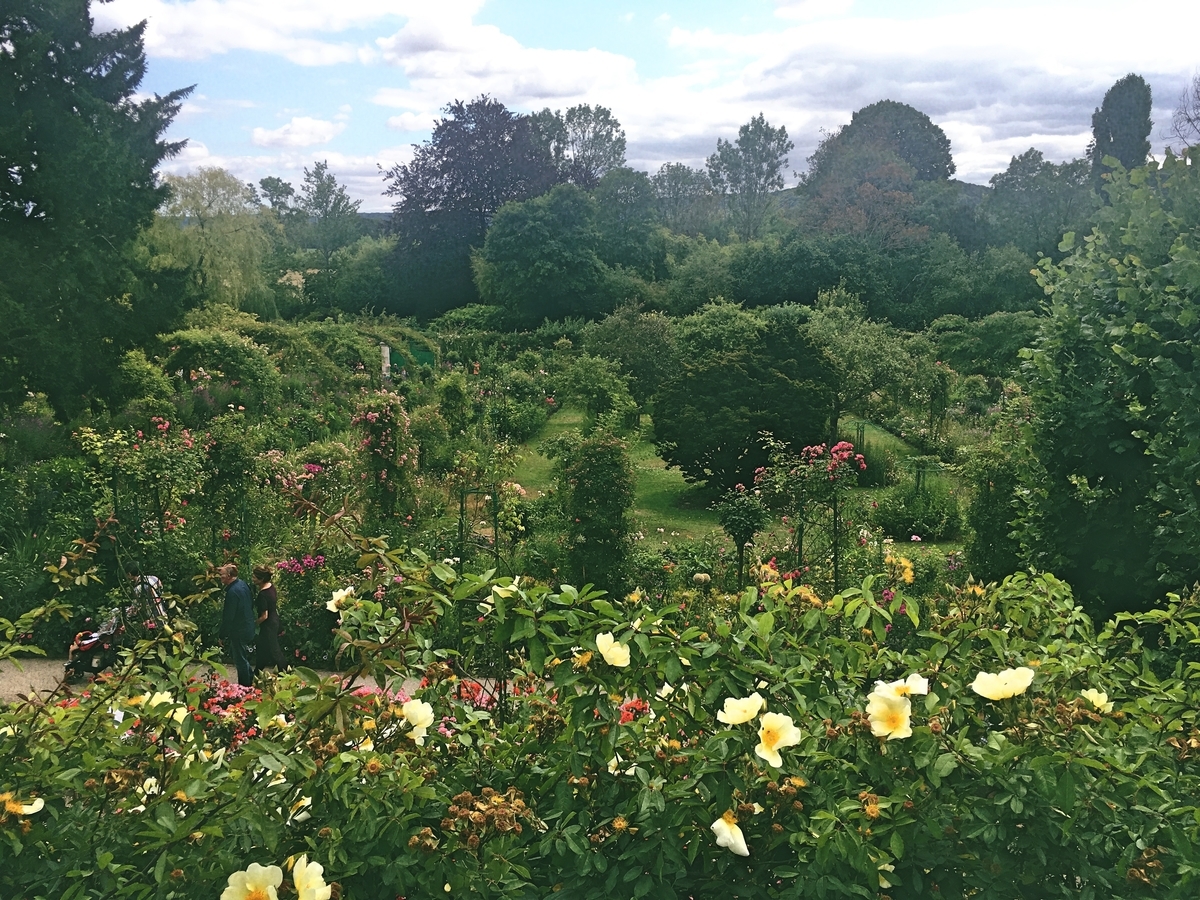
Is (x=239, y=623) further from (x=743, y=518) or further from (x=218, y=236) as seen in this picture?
(x=218, y=236)

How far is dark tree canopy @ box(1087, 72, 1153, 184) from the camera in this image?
40562 millimetres

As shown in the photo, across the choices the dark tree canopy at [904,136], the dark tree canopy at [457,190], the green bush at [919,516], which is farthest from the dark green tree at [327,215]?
the green bush at [919,516]

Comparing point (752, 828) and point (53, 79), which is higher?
point (53, 79)

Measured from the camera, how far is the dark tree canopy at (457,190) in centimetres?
3853

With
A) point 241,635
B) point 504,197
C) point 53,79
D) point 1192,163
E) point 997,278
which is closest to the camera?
point 1192,163

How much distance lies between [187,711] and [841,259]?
31712 millimetres

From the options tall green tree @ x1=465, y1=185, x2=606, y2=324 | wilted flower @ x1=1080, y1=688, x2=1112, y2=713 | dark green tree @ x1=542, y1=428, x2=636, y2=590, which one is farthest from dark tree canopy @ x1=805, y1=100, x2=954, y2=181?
wilted flower @ x1=1080, y1=688, x2=1112, y2=713

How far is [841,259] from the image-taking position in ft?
104

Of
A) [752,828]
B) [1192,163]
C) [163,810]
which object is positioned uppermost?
[1192,163]

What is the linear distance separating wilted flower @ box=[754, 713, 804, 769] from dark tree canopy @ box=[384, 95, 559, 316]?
37685mm

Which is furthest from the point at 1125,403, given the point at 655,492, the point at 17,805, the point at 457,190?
the point at 457,190

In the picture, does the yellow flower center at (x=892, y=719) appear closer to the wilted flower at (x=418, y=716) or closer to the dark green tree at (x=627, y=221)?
the wilted flower at (x=418, y=716)

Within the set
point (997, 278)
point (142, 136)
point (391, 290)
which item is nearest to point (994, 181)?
point (997, 278)

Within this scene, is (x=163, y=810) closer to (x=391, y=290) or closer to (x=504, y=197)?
(x=391, y=290)
